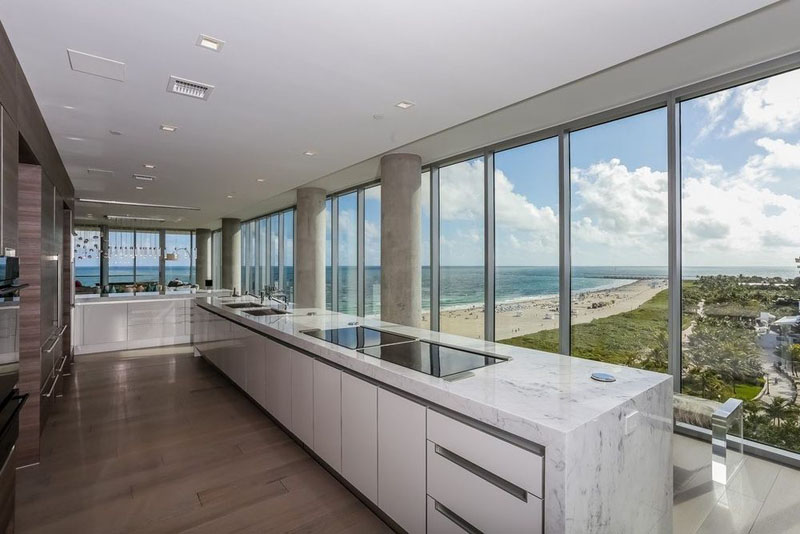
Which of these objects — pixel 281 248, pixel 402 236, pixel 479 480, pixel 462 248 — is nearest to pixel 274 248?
pixel 281 248

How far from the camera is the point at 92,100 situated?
3.04 metres

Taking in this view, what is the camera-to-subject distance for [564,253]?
427 cm

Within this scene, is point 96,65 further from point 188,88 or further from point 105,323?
point 105,323

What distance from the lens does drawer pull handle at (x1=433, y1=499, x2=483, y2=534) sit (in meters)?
1.59

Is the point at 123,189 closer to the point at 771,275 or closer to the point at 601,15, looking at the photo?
the point at 601,15

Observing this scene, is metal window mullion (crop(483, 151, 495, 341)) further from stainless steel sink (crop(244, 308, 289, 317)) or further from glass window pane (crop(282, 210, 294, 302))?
glass window pane (crop(282, 210, 294, 302))

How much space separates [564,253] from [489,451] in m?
3.21

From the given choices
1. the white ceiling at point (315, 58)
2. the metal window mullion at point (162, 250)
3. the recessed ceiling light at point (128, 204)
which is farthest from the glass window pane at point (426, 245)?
the metal window mullion at point (162, 250)

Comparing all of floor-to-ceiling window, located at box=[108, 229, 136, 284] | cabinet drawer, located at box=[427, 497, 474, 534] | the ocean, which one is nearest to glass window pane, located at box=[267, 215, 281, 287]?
the ocean

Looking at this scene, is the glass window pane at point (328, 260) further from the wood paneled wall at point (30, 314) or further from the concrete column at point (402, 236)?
the wood paneled wall at point (30, 314)

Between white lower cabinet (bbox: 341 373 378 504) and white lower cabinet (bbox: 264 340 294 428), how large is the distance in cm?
88

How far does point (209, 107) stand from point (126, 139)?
1408mm

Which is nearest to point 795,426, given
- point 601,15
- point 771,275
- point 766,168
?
point 771,275

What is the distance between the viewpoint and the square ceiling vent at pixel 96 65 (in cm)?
241
